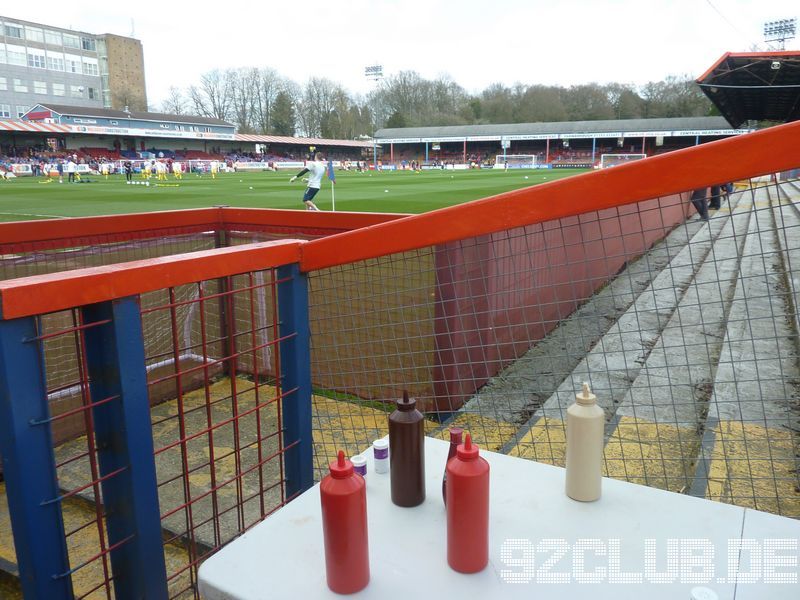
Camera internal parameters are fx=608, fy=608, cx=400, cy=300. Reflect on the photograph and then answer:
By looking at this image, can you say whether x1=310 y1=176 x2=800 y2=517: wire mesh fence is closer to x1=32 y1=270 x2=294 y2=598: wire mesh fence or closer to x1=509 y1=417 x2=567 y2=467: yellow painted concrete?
x1=509 y1=417 x2=567 y2=467: yellow painted concrete

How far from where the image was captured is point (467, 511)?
4.12 feet

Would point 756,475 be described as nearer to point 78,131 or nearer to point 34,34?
point 78,131

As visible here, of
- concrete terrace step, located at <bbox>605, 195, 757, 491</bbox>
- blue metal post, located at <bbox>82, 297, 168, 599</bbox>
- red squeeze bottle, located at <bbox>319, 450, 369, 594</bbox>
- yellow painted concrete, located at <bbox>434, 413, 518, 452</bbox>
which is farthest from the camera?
yellow painted concrete, located at <bbox>434, 413, 518, 452</bbox>

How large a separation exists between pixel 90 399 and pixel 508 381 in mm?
3623

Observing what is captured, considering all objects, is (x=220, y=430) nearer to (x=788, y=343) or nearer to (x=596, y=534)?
(x=596, y=534)

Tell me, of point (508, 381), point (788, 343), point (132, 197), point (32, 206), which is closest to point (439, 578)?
point (508, 381)

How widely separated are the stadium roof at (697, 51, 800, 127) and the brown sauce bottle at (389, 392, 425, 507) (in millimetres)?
23832

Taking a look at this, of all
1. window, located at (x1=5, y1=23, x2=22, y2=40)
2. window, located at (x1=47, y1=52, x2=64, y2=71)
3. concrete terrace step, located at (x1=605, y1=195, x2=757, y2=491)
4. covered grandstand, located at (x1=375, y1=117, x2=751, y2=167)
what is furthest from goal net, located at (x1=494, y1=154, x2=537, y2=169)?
window, located at (x1=5, y1=23, x2=22, y2=40)

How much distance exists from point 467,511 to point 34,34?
9470 centimetres

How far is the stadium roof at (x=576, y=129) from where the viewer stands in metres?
60.6

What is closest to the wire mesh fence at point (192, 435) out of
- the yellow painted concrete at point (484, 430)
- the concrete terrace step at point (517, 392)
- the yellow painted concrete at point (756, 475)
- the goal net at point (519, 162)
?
the yellow painted concrete at point (484, 430)

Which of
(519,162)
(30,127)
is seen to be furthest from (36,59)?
(519,162)

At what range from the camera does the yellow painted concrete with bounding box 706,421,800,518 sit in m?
2.82

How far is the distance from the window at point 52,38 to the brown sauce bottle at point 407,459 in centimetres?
9570
